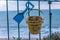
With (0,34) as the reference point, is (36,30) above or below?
above

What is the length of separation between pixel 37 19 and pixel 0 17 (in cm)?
385

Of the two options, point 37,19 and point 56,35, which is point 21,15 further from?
point 56,35

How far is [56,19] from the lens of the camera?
509 cm

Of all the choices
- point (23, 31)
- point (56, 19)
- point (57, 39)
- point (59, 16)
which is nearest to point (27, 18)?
point (57, 39)

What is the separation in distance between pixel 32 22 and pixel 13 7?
3.95 meters

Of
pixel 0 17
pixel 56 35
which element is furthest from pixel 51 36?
pixel 0 17

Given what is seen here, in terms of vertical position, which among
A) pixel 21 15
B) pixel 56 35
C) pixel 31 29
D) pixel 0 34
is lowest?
pixel 0 34

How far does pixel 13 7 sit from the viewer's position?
5.43 metres

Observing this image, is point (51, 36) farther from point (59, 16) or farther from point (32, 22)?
point (59, 16)

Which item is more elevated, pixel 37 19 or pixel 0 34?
pixel 37 19

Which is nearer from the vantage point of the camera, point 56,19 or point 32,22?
point 32,22

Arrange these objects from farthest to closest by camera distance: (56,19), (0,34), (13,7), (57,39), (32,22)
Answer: (13,7) → (56,19) → (0,34) → (57,39) → (32,22)

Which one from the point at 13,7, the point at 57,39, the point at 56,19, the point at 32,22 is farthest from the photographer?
the point at 13,7

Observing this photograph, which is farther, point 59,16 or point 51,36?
point 59,16
